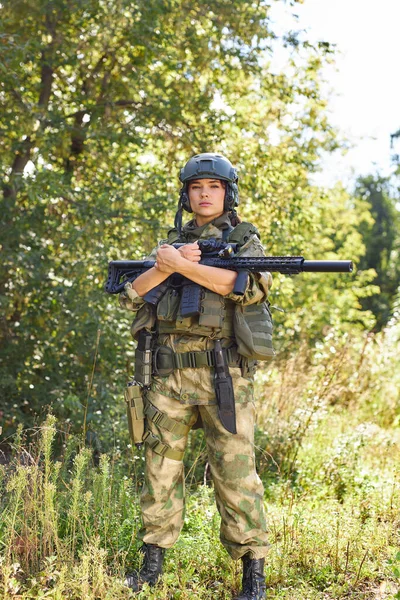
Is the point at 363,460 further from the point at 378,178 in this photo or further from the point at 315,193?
the point at 378,178

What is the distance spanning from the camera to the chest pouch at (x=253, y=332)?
11.4ft

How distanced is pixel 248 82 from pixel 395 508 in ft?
16.8

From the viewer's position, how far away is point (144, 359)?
3.66m

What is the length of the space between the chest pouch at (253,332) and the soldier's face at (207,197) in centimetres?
52

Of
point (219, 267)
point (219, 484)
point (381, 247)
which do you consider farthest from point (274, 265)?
point (381, 247)

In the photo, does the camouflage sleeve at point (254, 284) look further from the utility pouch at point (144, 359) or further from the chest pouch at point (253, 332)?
the utility pouch at point (144, 359)

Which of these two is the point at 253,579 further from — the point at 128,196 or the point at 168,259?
the point at 128,196

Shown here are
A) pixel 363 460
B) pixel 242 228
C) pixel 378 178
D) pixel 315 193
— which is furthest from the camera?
pixel 378 178

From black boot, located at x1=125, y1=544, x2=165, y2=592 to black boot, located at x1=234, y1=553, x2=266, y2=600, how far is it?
44 centimetres

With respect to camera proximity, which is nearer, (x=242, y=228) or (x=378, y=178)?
(x=242, y=228)

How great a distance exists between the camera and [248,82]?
8.02 metres

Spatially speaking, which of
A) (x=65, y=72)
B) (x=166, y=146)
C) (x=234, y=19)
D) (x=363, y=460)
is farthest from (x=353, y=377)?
(x=65, y=72)

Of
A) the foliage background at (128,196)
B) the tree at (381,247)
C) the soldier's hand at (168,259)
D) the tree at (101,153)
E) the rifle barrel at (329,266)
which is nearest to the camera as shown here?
the rifle barrel at (329,266)

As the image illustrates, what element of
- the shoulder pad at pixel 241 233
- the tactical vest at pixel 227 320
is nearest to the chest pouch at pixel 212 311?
the tactical vest at pixel 227 320
